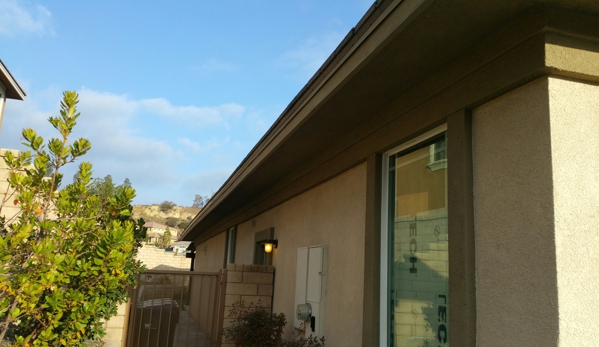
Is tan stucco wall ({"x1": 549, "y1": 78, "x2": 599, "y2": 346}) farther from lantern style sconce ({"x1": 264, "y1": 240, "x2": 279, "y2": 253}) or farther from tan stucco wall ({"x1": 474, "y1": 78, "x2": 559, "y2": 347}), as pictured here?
lantern style sconce ({"x1": 264, "y1": 240, "x2": 279, "y2": 253})

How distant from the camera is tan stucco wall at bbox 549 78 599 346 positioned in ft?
7.95

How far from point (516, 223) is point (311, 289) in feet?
12.0

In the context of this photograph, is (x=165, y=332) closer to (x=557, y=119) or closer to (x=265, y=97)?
(x=557, y=119)

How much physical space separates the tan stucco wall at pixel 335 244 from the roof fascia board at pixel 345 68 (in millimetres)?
927

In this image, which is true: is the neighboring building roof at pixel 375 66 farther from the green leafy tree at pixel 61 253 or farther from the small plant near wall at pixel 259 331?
the small plant near wall at pixel 259 331

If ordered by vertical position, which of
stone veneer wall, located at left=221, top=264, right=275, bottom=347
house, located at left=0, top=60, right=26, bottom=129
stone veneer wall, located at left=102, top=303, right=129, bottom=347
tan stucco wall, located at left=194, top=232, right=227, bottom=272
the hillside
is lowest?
stone veneer wall, located at left=102, top=303, right=129, bottom=347

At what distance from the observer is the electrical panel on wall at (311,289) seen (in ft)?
18.5

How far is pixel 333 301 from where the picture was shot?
5402mm

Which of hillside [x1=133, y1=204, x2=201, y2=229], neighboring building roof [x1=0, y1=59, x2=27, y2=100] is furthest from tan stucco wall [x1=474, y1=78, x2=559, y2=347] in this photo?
hillside [x1=133, y1=204, x2=201, y2=229]

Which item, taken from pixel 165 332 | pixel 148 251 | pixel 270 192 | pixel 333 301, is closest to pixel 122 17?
pixel 270 192

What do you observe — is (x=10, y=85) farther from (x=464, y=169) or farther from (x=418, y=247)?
(x=464, y=169)

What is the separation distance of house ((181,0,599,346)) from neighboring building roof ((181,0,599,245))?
2cm

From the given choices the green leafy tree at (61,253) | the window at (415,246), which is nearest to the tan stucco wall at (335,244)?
the window at (415,246)

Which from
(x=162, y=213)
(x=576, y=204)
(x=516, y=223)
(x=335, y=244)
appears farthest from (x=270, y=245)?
(x=162, y=213)
